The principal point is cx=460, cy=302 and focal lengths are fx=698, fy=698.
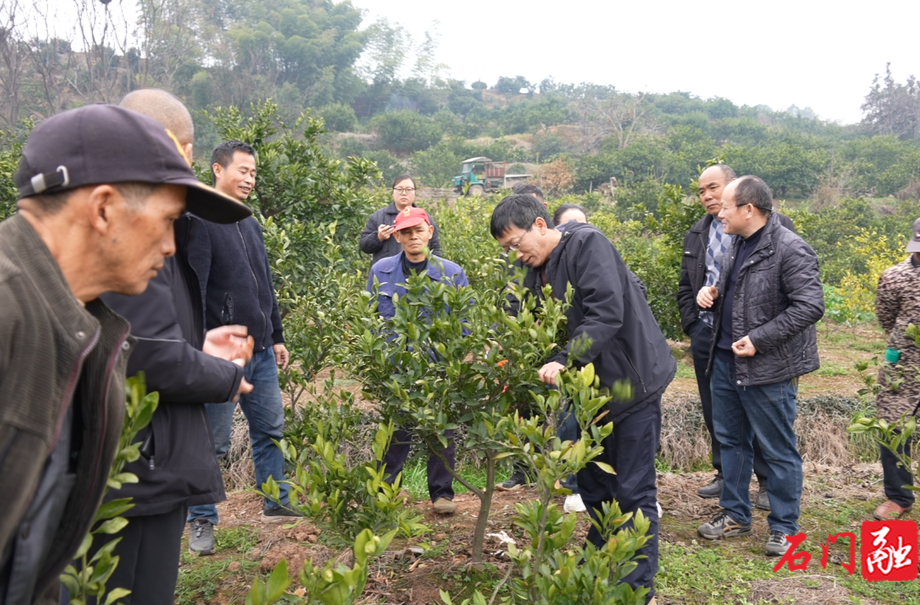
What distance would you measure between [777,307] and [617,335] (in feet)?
3.74

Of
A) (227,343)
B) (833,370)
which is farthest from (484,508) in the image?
(833,370)

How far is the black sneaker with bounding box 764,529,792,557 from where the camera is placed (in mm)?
3709

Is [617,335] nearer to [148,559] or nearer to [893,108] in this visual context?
[148,559]

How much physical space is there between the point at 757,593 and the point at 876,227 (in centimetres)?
2197

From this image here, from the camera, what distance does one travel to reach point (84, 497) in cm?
122

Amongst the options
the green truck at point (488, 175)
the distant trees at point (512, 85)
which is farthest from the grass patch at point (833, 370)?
the distant trees at point (512, 85)

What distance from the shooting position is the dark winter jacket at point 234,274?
3.16 m

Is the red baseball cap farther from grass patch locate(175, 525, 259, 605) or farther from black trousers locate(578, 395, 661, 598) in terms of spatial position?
grass patch locate(175, 525, 259, 605)

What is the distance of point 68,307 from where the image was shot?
3.59 feet

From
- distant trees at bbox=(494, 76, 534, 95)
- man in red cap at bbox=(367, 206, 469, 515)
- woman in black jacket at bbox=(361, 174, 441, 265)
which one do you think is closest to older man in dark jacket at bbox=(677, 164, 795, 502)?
man in red cap at bbox=(367, 206, 469, 515)

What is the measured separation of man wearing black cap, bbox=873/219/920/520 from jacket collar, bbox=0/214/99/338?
12.7 feet

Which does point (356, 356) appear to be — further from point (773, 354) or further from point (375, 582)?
point (773, 354)

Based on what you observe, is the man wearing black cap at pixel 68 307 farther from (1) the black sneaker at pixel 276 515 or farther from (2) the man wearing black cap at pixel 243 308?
(1) the black sneaker at pixel 276 515

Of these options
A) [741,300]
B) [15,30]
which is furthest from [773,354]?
[15,30]
